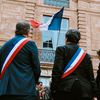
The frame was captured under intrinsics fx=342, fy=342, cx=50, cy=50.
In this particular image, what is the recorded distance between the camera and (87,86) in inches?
219

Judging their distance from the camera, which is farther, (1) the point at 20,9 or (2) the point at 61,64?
(1) the point at 20,9

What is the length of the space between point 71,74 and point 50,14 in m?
15.4

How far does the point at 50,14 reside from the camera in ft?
68.4

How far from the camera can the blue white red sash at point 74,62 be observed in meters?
5.66

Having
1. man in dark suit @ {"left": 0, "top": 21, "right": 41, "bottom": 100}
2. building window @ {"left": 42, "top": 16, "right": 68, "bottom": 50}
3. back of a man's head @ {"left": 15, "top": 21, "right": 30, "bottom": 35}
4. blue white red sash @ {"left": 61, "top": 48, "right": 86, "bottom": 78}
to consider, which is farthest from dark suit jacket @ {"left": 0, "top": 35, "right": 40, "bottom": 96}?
building window @ {"left": 42, "top": 16, "right": 68, "bottom": 50}

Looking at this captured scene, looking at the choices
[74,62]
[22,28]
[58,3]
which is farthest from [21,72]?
[58,3]

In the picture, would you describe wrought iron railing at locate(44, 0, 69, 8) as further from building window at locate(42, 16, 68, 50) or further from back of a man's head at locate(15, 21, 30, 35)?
back of a man's head at locate(15, 21, 30, 35)

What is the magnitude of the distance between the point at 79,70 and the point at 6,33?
14.2 metres

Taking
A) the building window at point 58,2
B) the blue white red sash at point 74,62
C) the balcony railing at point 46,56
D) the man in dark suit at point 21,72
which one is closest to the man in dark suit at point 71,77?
the blue white red sash at point 74,62

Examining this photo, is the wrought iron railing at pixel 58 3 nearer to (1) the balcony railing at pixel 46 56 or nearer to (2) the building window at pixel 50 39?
(2) the building window at pixel 50 39

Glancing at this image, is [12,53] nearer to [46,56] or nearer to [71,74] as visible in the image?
[71,74]

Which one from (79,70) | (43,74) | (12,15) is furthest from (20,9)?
(79,70)

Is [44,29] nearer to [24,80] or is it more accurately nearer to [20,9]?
[20,9]

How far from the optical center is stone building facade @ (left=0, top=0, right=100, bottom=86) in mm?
19641
